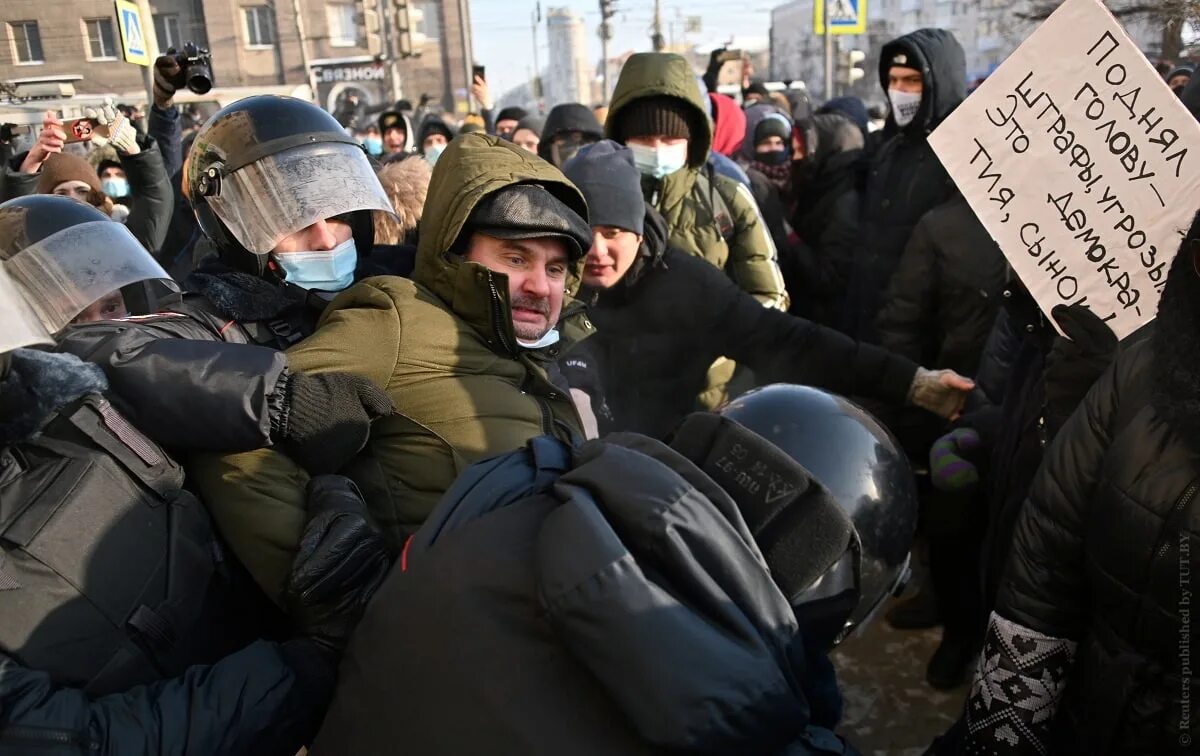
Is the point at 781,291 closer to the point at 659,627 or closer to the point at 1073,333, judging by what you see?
the point at 1073,333

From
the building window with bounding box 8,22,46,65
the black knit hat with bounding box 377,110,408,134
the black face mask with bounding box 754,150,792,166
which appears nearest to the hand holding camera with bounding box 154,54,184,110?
the black face mask with bounding box 754,150,792,166

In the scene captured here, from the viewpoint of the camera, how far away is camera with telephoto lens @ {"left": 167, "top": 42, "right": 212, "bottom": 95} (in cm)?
327

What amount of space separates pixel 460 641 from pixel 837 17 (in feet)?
47.7

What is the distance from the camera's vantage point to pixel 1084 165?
2.19 m

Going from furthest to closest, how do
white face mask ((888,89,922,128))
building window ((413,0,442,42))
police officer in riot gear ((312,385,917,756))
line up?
building window ((413,0,442,42)) → white face mask ((888,89,922,128)) → police officer in riot gear ((312,385,917,756))

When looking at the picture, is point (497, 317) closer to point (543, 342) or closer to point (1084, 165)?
point (543, 342)

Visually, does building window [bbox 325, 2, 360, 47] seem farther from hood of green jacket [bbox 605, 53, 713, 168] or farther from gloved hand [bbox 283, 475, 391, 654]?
gloved hand [bbox 283, 475, 391, 654]

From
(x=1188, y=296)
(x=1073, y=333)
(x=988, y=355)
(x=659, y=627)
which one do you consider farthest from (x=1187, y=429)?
(x=988, y=355)

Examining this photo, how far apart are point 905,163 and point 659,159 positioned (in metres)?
1.16

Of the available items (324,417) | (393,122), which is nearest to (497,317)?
(324,417)

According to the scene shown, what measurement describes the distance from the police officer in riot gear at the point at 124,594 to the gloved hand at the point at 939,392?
6.05 ft

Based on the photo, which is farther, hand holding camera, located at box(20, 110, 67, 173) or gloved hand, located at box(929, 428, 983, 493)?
hand holding camera, located at box(20, 110, 67, 173)

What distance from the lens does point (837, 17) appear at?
13805 mm

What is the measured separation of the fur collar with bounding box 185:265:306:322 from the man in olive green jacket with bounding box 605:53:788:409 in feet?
7.20
